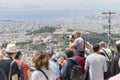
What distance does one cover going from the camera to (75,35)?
11039 millimetres

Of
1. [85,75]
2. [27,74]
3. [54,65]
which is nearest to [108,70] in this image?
[85,75]

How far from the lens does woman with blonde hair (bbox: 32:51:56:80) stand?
6.57m

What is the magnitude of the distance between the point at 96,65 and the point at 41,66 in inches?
101

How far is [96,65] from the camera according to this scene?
8977mm

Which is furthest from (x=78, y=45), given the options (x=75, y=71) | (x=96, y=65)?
(x=96, y=65)

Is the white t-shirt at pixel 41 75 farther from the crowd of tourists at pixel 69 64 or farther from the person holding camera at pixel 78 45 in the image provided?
the person holding camera at pixel 78 45

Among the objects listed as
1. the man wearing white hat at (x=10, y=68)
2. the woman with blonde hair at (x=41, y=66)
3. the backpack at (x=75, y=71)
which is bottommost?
the backpack at (x=75, y=71)

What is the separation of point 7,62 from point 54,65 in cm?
151

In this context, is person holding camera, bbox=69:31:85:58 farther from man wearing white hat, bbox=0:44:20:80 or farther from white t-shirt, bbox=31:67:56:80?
white t-shirt, bbox=31:67:56:80

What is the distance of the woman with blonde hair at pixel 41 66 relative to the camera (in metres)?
6.57

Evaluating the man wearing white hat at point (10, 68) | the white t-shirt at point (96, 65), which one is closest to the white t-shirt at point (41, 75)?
the man wearing white hat at point (10, 68)

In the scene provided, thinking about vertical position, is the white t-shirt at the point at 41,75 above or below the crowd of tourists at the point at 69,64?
above

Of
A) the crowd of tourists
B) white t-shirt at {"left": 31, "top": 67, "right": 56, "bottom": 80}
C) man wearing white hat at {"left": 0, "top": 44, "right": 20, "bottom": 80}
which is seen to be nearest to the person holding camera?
the crowd of tourists

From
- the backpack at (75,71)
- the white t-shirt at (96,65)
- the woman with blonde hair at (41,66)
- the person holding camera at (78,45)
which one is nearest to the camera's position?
the woman with blonde hair at (41,66)
